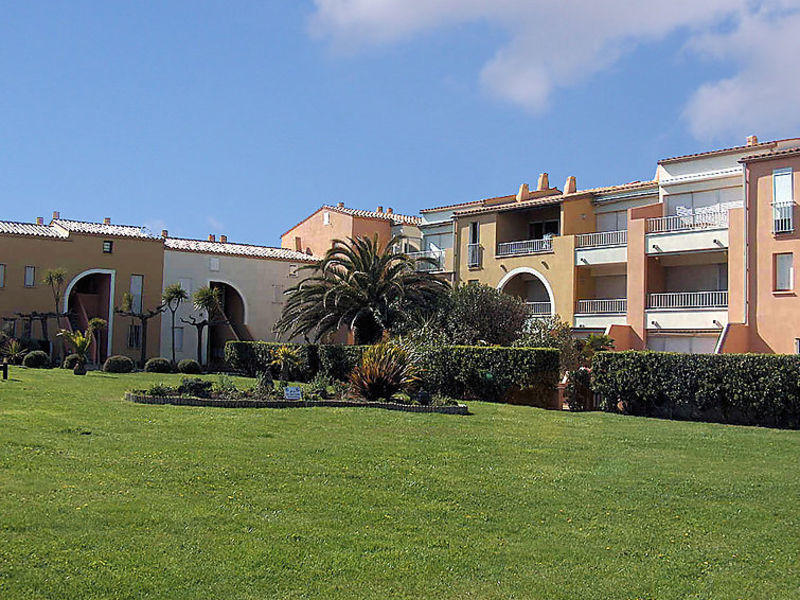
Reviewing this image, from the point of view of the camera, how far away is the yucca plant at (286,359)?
104ft

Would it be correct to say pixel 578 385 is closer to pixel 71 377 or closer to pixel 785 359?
pixel 785 359

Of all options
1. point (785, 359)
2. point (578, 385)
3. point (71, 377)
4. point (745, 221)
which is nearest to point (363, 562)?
point (785, 359)

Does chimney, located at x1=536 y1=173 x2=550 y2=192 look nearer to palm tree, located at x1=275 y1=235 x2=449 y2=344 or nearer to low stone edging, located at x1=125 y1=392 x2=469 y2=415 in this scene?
palm tree, located at x1=275 y1=235 x2=449 y2=344

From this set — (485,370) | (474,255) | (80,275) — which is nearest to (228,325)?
(80,275)

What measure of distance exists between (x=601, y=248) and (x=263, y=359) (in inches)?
590

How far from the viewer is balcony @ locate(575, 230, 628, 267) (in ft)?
119

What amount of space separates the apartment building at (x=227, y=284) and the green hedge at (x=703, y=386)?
87.3 feet

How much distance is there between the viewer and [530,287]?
42.2 metres

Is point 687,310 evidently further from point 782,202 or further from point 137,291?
point 137,291

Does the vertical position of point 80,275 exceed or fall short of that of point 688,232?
it falls short

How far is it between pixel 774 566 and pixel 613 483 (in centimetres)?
346

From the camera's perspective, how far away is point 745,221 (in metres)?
31.1

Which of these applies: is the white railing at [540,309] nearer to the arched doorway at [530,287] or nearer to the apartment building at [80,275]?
the arched doorway at [530,287]

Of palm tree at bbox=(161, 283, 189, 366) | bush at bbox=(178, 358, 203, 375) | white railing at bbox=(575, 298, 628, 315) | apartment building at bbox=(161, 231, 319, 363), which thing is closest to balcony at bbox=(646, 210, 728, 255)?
white railing at bbox=(575, 298, 628, 315)
